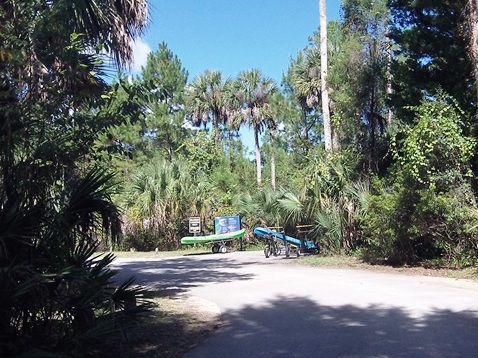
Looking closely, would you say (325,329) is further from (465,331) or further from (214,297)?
(214,297)

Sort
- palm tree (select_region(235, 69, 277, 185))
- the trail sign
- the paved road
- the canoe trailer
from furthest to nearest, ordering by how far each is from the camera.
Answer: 1. palm tree (select_region(235, 69, 277, 185))
2. the trail sign
3. the canoe trailer
4. the paved road

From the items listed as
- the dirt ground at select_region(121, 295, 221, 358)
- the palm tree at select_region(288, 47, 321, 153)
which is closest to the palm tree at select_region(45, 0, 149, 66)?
the dirt ground at select_region(121, 295, 221, 358)

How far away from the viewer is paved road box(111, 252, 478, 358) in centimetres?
670

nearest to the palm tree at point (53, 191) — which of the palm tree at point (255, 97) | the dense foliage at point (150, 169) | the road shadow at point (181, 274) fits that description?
the dense foliage at point (150, 169)

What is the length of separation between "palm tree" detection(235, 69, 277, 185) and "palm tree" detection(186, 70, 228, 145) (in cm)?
169

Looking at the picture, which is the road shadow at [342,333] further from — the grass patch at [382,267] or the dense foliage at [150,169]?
the grass patch at [382,267]

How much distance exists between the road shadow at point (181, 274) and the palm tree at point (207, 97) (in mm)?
27458

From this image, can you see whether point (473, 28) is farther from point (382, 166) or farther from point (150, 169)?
point (150, 169)

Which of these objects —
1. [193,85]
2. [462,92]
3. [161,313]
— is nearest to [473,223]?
[462,92]

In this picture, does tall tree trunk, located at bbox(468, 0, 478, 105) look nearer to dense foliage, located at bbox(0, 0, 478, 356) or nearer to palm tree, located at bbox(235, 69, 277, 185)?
dense foliage, located at bbox(0, 0, 478, 356)

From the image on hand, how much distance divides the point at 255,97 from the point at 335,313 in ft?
126

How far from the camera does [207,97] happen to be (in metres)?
46.9

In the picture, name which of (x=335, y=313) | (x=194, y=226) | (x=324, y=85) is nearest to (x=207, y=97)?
(x=194, y=226)

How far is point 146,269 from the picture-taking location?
18.1 meters
